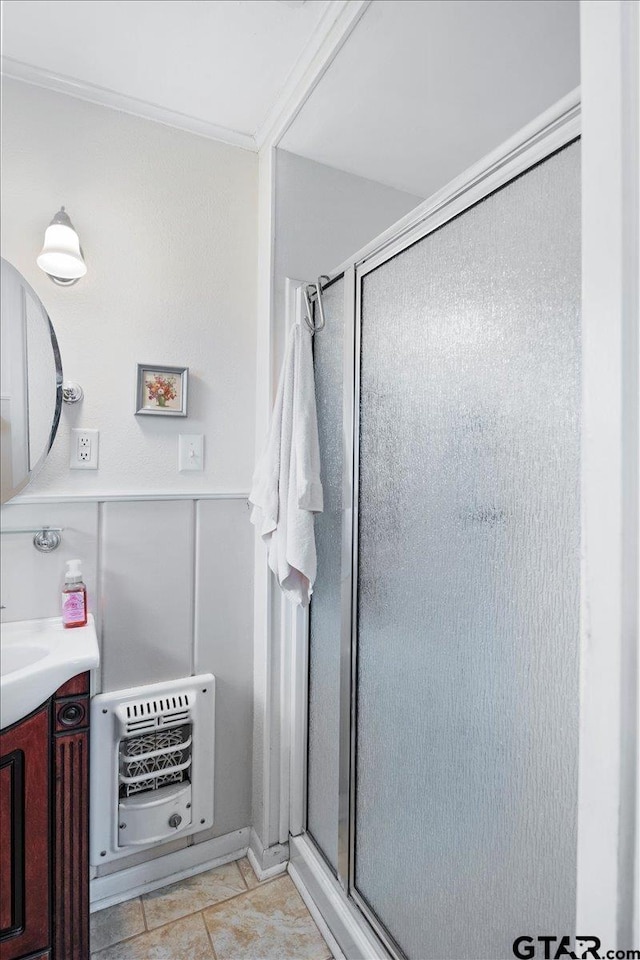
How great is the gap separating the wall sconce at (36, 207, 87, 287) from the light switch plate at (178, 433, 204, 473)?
427mm

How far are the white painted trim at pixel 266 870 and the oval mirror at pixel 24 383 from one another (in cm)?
125

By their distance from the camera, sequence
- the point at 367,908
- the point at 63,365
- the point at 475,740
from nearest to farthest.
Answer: the point at 475,740 < the point at 63,365 < the point at 367,908

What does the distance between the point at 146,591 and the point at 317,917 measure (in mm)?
950

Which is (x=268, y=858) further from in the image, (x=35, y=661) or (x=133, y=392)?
(x=133, y=392)

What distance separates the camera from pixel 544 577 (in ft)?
2.38

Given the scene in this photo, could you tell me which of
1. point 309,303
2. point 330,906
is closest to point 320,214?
point 309,303

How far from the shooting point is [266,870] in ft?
4.63

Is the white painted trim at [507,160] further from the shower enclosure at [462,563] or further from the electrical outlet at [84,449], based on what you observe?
the electrical outlet at [84,449]

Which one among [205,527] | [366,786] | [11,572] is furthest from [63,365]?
[366,786]

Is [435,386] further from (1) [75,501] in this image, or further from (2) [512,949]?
(2) [512,949]

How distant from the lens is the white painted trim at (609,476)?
22.2 inches

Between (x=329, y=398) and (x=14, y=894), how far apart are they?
1.23m

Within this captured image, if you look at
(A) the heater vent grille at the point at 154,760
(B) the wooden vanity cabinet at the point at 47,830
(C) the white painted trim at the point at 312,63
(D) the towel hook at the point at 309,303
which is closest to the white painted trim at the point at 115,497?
(B) the wooden vanity cabinet at the point at 47,830

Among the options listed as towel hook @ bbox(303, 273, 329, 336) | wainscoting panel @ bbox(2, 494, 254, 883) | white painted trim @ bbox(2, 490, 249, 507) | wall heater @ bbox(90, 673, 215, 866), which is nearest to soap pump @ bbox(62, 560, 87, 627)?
wainscoting panel @ bbox(2, 494, 254, 883)
